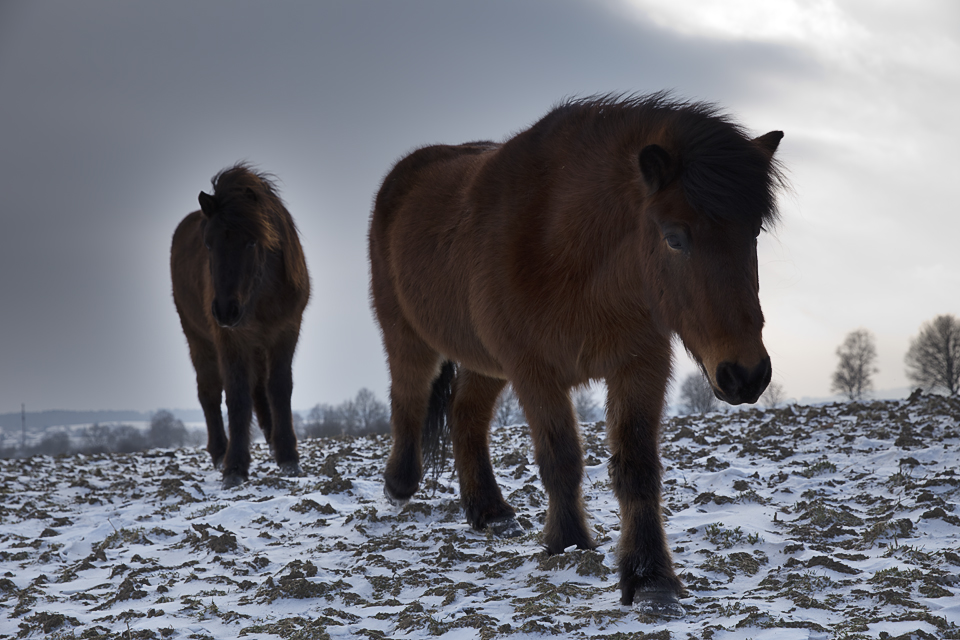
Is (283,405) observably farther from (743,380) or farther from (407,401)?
(743,380)

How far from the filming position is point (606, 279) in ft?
11.0

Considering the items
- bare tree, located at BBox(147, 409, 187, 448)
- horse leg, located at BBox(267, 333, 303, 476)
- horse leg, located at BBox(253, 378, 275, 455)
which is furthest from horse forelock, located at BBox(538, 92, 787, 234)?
bare tree, located at BBox(147, 409, 187, 448)

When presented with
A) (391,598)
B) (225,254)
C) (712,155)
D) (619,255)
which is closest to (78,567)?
(391,598)

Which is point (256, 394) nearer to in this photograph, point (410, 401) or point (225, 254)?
point (225, 254)

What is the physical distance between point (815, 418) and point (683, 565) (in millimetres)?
4868

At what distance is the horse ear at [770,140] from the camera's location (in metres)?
3.37

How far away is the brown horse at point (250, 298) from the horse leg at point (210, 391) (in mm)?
791

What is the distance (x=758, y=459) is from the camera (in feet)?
20.2

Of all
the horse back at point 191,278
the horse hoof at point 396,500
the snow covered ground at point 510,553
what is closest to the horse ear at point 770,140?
the snow covered ground at point 510,553

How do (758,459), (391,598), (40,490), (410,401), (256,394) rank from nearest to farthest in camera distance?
(391,598) → (410,401) → (758,459) → (40,490) → (256,394)

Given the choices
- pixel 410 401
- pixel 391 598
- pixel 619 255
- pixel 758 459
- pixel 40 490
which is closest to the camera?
pixel 619 255

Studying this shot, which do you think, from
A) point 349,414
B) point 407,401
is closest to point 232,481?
point 407,401

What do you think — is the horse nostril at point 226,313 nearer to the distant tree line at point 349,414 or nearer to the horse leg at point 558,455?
the horse leg at point 558,455

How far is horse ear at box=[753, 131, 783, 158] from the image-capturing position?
11.0 ft
